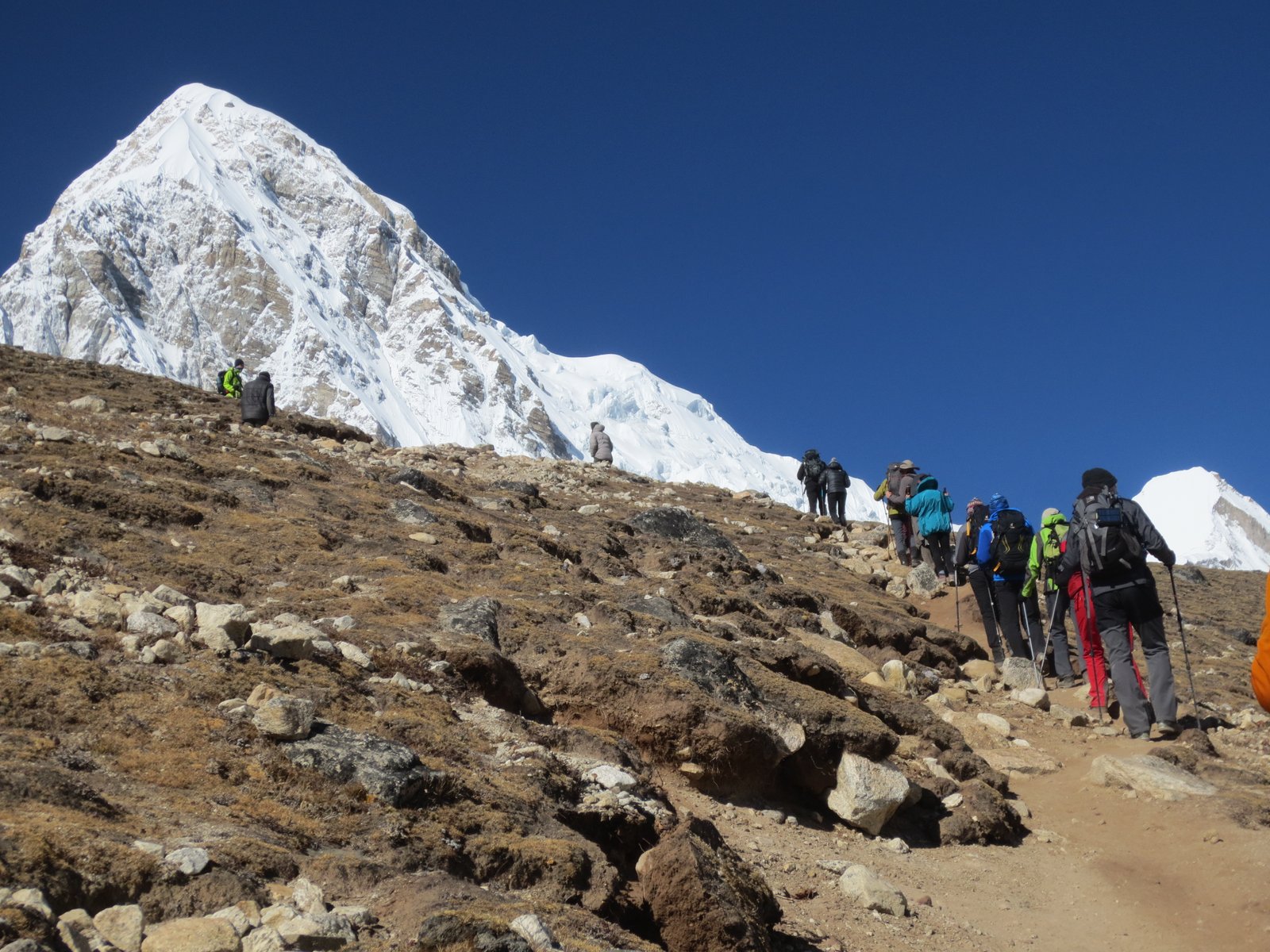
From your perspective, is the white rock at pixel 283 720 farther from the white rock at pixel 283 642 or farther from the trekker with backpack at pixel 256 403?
the trekker with backpack at pixel 256 403

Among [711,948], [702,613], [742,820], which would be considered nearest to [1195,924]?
[742,820]

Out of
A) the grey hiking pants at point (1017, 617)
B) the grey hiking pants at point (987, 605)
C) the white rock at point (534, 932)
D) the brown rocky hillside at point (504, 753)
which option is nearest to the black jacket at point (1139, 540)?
the brown rocky hillside at point (504, 753)

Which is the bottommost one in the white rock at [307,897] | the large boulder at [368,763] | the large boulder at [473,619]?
the white rock at [307,897]

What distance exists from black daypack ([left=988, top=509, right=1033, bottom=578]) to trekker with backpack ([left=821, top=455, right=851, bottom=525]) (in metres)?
10.6

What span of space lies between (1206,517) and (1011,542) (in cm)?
16645

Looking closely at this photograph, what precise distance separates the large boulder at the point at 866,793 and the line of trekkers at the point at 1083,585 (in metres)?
3.82

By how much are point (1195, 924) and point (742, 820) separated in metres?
2.97

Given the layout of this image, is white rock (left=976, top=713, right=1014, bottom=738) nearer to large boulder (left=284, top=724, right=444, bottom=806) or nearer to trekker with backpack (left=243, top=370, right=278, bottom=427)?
large boulder (left=284, top=724, right=444, bottom=806)

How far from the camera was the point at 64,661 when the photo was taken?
16.2ft

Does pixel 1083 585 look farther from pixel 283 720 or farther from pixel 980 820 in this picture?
pixel 283 720

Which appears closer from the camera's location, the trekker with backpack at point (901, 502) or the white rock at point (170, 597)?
the white rock at point (170, 597)

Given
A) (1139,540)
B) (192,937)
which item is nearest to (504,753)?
(192,937)

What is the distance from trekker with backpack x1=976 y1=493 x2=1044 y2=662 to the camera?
1355 cm

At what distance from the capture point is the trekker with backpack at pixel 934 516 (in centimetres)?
1847
